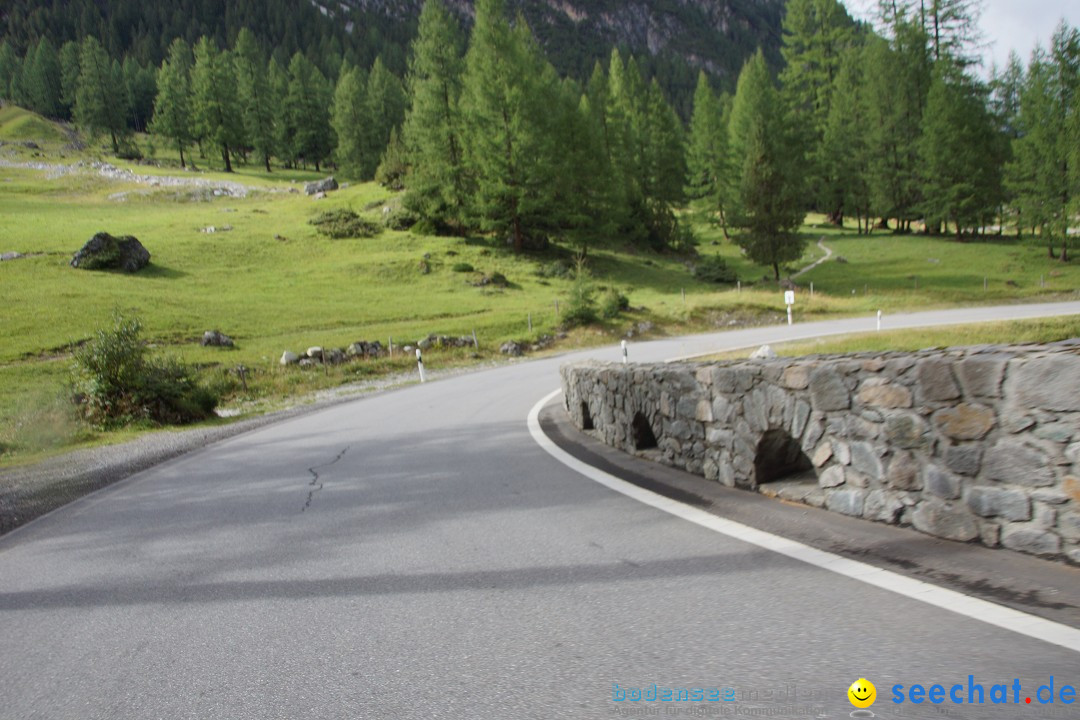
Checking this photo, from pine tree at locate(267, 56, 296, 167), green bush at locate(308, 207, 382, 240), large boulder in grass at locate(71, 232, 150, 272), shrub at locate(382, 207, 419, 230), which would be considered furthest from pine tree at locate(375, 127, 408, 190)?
pine tree at locate(267, 56, 296, 167)

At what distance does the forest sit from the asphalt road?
42.4 meters

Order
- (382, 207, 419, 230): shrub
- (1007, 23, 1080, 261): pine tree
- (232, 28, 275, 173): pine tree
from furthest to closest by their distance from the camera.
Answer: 1. (232, 28, 275, 173): pine tree
2. (382, 207, 419, 230): shrub
3. (1007, 23, 1080, 261): pine tree

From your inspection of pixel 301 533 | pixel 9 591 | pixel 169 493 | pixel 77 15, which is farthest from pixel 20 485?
pixel 77 15

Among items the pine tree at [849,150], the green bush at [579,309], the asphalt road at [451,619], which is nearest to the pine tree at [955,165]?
the pine tree at [849,150]

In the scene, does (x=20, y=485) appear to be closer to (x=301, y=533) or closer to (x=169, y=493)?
(x=169, y=493)

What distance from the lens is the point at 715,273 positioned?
47.1 m

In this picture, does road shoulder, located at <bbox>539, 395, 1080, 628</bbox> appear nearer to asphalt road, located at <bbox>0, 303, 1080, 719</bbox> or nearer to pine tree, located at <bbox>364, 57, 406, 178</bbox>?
asphalt road, located at <bbox>0, 303, 1080, 719</bbox>

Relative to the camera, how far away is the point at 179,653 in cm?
333

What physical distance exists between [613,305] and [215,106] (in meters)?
74.4

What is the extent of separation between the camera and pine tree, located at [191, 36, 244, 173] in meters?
85.9

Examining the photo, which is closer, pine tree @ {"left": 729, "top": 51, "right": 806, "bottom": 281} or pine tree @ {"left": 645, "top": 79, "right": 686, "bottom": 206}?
pine tree @ {"left": 729, "top": 51, "right": 806, "bottom": 281}

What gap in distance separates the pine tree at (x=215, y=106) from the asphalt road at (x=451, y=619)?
9110 centimetres

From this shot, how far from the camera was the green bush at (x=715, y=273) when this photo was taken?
46.9m

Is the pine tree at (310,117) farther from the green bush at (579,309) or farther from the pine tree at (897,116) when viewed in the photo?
Answer: the green bush at (579,309)
